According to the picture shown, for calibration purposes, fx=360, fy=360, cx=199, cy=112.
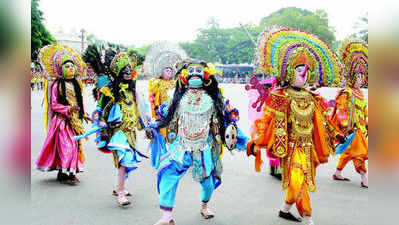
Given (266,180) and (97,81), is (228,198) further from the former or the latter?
(97,81)

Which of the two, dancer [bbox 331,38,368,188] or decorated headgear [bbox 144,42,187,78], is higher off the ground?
decorated headgear [bbox 144,42,187,78]

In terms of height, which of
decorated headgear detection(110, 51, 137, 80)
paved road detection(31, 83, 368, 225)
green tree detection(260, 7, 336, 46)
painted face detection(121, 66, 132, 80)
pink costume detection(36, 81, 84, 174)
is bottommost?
paved road detection(31, 83, 368, 225)

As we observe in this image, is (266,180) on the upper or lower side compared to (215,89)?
lower

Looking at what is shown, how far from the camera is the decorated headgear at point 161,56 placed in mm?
6762

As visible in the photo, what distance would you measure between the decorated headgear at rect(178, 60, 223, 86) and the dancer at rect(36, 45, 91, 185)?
250 cm

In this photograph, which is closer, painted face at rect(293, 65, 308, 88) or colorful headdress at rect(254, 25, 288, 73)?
painted face at rect(293, 65, 308, 88)

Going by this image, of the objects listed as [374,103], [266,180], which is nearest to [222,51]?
[266,180]

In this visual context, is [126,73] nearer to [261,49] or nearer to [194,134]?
[194,134]

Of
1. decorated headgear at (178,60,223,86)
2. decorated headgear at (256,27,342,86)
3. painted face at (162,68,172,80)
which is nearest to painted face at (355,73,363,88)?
decorated headgear at (256,27,342,86)

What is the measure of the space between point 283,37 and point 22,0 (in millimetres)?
3787

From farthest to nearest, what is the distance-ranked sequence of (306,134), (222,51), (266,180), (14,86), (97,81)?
(222,51)
(266,180)
(97,81)
(306,134)
(14,86)

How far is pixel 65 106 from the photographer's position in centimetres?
605

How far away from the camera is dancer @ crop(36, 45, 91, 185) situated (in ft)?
19.8

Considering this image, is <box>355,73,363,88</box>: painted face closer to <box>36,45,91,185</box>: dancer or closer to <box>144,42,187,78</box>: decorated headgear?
<box>144,42,187,78</box>: decorated headgear
